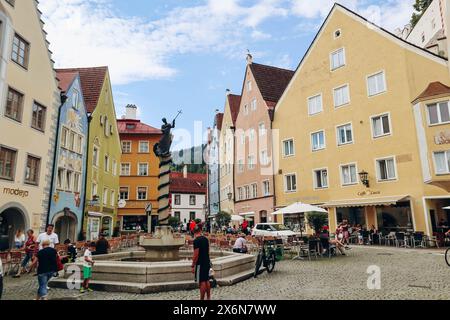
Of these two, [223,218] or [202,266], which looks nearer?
[202,266]

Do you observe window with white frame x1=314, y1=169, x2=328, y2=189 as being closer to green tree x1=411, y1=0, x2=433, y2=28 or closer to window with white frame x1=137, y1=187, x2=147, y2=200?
window with white frame x1=137, y1=187, x2=147, y2=200

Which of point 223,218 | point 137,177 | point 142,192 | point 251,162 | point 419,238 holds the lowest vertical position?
point 419,238

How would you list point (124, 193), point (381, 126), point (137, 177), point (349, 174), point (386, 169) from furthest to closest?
point (137, 177) < point (124, 193) < point (349, 174) < point (381, 126) < point (386, 169)

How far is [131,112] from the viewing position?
→ 1984 inches

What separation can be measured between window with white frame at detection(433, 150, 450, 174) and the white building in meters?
42.3

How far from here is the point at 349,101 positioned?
27.5 meters

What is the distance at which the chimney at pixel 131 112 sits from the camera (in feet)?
164

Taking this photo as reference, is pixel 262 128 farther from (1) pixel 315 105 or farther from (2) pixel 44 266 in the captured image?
(2) pixel 44 266

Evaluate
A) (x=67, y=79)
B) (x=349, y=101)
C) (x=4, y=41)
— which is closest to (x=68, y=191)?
(x=67, y=79)

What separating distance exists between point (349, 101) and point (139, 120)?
31.2 meters

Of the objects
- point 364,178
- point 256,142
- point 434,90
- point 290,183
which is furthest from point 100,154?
point 434,90

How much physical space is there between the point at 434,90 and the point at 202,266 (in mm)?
20831
